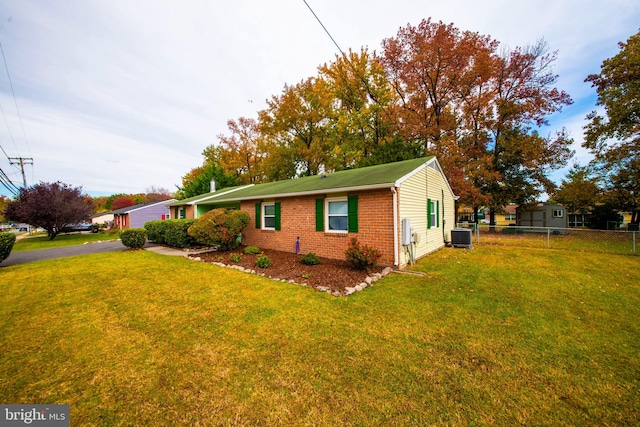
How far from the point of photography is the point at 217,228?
1012 cm

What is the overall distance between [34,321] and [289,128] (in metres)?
24.6

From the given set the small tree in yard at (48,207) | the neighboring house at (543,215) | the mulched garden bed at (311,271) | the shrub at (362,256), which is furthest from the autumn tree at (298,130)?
the neighboring house at (543,215)

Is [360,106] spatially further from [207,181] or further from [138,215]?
[138,215]

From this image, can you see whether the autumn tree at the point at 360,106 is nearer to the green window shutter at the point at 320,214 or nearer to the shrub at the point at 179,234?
the green window shutter at the point at 320,214

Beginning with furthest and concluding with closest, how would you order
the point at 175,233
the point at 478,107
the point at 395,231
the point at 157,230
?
the point at 478,107 < the point at 157,230 < the point at 175,233 < the point at 395,231

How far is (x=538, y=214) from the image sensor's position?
22547 mm

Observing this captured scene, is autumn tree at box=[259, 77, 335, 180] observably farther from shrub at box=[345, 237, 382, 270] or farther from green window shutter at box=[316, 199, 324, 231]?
shrub at box=[345, 237, 382, 270]

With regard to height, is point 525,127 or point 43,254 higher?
point 525,127

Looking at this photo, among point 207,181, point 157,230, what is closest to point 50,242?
point 157,230

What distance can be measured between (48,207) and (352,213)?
2451 centimetres

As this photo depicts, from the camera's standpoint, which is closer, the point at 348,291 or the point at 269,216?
the point at 348,291

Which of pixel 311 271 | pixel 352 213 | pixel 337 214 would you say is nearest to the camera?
pixel 311 271

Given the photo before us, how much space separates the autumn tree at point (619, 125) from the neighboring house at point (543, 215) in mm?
3892

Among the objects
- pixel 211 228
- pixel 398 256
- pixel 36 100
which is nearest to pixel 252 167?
pixel 36 100
